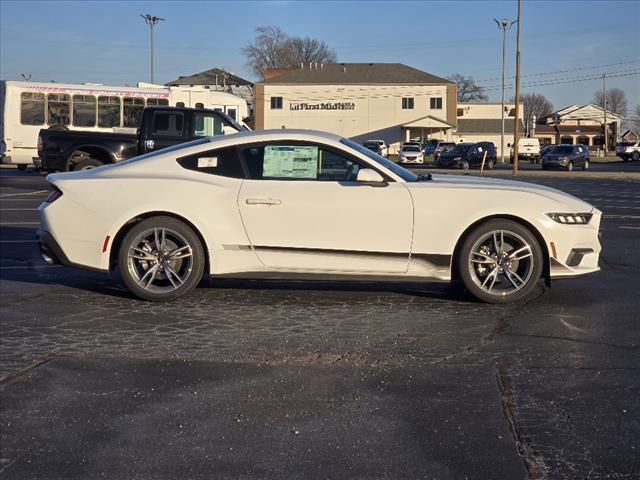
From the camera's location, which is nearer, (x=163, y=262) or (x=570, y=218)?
(x=570, y=218)

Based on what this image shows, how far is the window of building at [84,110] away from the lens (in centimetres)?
2659

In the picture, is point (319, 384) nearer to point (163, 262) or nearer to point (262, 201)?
point (262, 201)

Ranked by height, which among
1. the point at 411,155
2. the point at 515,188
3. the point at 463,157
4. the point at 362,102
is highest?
the point at 362,102

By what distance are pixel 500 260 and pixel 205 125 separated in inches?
454

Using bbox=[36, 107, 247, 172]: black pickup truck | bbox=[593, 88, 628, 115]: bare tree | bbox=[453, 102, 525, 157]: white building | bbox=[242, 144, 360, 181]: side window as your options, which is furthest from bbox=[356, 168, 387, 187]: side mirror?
bbox=[593, 88, 628, 115]: bare tree

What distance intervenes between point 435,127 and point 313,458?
74.7m

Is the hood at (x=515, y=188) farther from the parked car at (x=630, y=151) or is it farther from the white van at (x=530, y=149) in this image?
the parked car at (x=630, y=151)

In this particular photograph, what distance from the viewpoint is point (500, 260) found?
7086 mm

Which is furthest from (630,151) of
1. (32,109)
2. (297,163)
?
(297,163)

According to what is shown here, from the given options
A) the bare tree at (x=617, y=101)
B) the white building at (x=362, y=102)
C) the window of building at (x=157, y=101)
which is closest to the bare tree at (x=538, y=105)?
the bare tree at (x=617, y=101)

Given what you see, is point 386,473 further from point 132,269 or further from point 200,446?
point 132,269

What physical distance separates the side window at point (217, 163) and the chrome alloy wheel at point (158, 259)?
2.10 feet

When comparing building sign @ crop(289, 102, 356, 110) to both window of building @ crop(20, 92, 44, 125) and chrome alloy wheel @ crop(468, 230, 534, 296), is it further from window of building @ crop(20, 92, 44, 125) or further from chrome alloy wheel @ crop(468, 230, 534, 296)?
chrome alloy wheel @ crop(468, 230, 534, 296)

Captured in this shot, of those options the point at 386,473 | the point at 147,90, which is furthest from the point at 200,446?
the point at 147,90
